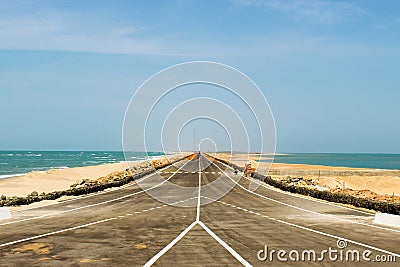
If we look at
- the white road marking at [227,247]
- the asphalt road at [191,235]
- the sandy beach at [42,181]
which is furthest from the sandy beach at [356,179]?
the white road marking at [227,247]

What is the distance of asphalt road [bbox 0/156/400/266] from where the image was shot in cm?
1325

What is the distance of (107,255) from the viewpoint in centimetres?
1375

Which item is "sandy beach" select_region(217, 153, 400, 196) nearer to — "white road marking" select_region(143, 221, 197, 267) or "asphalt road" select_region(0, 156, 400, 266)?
"asphalt road" select_region(0, 156, 400, 266)

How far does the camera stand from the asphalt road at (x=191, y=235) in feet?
43.5

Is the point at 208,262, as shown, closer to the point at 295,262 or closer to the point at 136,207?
the point at 295,262

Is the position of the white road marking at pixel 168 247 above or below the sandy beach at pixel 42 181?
above

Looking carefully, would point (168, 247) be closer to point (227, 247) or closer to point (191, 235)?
point (227, 247)

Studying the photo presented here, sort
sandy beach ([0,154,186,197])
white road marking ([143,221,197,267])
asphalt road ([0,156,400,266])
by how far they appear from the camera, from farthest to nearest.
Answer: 1. sandy beach ([0,154,186,197])
2. asphalt road ([0,156,400,266])
3. white road marking ([143,221,197,267])

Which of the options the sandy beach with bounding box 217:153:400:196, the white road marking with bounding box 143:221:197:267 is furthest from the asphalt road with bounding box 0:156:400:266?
the sandy beach with bounding box 217:153:400:196

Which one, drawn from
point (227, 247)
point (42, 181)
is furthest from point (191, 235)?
point (42, 181)

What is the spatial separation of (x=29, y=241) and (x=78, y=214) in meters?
8.48

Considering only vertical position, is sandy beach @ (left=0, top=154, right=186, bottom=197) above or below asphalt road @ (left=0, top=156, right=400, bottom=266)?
below

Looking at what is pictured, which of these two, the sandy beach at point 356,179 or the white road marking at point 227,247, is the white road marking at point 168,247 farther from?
the sandy beach at point 356,179

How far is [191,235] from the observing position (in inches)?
689
